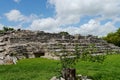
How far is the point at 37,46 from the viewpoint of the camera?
1330 inches

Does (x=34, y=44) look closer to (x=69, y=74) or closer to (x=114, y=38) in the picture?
(x=69, y=74)

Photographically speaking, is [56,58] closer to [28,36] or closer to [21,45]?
[21,45]

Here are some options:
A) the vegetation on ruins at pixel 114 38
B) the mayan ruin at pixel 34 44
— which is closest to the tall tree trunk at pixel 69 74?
the mayan ruin at pixel 34 44

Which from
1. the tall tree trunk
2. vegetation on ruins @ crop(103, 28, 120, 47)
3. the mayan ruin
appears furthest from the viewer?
vegetation on ruins @ crop(103, 28, 120, 47)

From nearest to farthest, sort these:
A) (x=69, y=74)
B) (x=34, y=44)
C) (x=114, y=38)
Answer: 1. (x=69, y=74)
2. (x=34, y=44)
3. (x=114, y=38)

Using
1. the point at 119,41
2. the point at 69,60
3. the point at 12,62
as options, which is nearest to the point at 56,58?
the point at 12,62

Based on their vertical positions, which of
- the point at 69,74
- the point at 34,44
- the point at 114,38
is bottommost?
the point at 69,74

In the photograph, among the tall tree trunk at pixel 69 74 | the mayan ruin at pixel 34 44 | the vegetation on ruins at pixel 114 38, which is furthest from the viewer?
the vegetation on ruins at pixel 114 38

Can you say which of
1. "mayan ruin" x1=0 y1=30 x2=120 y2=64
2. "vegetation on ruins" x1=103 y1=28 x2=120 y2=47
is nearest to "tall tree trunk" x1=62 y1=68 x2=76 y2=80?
"mayan ruin" x1=0 y1=30 x2=120 y2=64

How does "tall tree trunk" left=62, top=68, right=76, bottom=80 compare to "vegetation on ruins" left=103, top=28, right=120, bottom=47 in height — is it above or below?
below

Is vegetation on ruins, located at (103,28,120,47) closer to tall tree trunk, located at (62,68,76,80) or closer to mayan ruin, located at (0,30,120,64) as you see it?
mayan ruin, located at (0,30,120,64)

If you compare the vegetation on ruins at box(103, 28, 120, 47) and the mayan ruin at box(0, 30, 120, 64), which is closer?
the mayan ruin at box(0, 30, 120, 64)

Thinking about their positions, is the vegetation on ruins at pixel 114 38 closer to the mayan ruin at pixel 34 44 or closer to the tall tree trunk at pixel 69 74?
the mayan ruin at pixel 34 44

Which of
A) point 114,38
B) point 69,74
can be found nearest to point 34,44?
point 69,74
